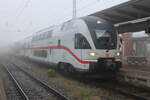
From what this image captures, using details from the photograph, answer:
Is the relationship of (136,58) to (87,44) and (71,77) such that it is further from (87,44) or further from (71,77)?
(87,44)

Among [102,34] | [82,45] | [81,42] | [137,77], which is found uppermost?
[102,34]

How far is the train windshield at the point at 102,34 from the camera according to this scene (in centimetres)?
1133

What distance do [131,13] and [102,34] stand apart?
3676 millimetres

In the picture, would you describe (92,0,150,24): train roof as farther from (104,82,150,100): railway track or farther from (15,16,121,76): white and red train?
(104,82,150,100): railway track

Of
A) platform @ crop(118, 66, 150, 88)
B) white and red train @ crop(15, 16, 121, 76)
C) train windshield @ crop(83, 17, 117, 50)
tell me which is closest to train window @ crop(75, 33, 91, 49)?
white and red train @ crop(15, 16, 121, 76)

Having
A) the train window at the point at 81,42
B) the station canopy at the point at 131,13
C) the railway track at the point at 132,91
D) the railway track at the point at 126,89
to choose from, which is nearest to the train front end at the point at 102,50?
the train window at the point at 81,42

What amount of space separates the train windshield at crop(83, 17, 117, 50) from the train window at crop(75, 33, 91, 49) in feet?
1.33

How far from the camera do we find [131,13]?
557 inches

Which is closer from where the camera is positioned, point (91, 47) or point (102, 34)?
point (91, 47)

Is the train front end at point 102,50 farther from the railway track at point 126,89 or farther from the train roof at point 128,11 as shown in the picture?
the train roof at point 128,11

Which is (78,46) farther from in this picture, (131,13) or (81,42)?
(131,13)

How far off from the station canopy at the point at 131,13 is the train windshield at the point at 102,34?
5.52 feet

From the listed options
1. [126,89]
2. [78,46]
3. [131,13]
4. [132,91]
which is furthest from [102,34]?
[131,13]

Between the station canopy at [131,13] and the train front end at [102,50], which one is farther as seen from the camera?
the station canopy at [131,13]
